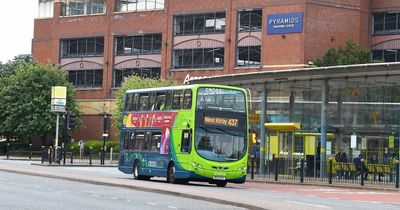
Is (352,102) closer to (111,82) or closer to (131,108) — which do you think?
(131,108)

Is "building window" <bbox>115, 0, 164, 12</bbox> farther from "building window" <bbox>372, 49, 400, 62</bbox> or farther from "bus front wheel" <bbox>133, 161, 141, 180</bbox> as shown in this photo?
"bus front wheel" <bbox>133, 161, 141, 180</bbox>

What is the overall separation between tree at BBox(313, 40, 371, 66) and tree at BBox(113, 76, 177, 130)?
1469 centimetres

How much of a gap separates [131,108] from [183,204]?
16.5 metres

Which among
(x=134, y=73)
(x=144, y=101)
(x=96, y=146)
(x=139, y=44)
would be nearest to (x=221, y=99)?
(x=144, y=101)

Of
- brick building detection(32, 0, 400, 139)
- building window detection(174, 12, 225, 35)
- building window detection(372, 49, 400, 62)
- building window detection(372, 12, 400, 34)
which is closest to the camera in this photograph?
brick building detection(32, 0, 400, 139)

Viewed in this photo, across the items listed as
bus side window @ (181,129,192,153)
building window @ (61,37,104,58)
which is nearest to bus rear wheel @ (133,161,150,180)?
bus side window @ (181,129,192,153)

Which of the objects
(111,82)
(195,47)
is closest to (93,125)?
(111,82)

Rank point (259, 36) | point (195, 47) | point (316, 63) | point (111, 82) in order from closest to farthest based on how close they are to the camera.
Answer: point (316, 63) < point (259, 36) < point (195, 47) < point (111, 82)

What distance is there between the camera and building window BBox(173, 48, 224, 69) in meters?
83.0

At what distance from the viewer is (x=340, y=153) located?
45.0 metres

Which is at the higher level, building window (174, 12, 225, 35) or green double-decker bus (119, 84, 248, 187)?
building window (174, 12, 225, 35)

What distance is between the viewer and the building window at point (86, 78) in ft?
307

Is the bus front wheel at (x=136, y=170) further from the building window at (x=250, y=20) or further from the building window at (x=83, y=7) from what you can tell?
the building window at (x=83, y=7)

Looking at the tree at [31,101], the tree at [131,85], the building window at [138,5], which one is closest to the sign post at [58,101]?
the tree at [131,85]
